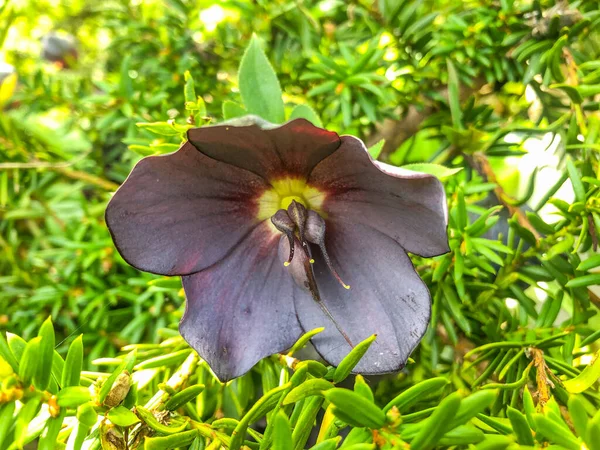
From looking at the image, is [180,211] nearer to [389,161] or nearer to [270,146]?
[270,146]

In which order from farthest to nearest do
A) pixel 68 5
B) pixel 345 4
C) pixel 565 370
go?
pixel 68 5 < pixel 345 4 < pixel 565 370

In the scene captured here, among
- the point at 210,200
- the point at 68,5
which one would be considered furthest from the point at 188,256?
the point at 68,5

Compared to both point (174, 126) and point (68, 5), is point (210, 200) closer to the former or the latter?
point (174, 126)

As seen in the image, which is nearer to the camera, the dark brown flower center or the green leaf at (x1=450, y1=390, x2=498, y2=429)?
the green leaf at (x1=450, y1=390, x2=498, y2=429)

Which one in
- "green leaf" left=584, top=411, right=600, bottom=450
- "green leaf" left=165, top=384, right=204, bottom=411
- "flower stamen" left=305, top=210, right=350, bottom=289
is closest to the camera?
"green leaf" left=584, top=411, right=600, bottom=450

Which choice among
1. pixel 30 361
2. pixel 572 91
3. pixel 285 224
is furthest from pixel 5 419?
Answer: pixel 572 91

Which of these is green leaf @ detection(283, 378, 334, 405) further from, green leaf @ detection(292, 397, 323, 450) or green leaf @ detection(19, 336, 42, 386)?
green leaf @ detection(19, 336, 42, 386)

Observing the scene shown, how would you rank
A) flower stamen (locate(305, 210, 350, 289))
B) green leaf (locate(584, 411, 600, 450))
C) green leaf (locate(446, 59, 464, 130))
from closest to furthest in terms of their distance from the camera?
green leaf (locate(584, 411, 600, 450)) → flower stamen (locate(305, 210, 350, 289)) → green leaf (locate(446, 59, 464, 130))

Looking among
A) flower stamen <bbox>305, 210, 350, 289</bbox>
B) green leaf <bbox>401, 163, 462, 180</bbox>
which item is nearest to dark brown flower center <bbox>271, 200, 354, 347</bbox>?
A: flower stamen <bbox>305, 210, 350, 289</bbox>

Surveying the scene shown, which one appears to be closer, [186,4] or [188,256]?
[188,256]
